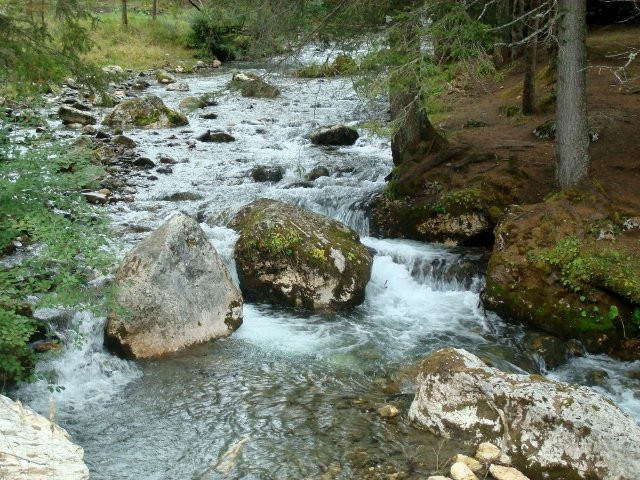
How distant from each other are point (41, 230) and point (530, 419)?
5.11m

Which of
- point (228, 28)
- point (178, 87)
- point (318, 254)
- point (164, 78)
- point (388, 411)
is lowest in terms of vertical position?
point (388, 411)

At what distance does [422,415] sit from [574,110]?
5.41 m

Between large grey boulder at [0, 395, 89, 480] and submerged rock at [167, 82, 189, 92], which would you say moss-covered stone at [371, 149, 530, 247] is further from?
submerged rock at [167, 82, 189, 92]

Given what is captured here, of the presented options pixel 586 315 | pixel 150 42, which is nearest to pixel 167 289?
pixel 586 315

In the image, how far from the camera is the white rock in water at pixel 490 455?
5.84 meters

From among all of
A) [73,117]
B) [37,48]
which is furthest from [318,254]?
[73,117]

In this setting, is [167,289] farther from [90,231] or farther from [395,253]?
[395,253]

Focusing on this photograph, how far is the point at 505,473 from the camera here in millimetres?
5598

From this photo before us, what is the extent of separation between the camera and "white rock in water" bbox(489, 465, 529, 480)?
5556mm

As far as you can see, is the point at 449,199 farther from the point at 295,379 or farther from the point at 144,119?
the point at 144,119

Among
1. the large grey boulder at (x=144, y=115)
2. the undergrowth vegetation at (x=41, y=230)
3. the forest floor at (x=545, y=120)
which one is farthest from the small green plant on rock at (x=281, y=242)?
the large grey boulder at (x=144, y=115)

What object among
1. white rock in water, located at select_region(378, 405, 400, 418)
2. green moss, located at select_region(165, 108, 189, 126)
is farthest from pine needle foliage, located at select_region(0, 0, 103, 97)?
green moss, located at select_region(165, 108, 189, 126)

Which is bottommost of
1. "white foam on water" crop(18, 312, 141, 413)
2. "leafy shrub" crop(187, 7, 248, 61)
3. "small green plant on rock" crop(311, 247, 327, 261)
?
"white foam on water" crop(18, 312, 141, 413)

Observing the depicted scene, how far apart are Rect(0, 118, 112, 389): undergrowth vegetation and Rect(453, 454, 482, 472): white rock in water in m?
Result: 3.91
